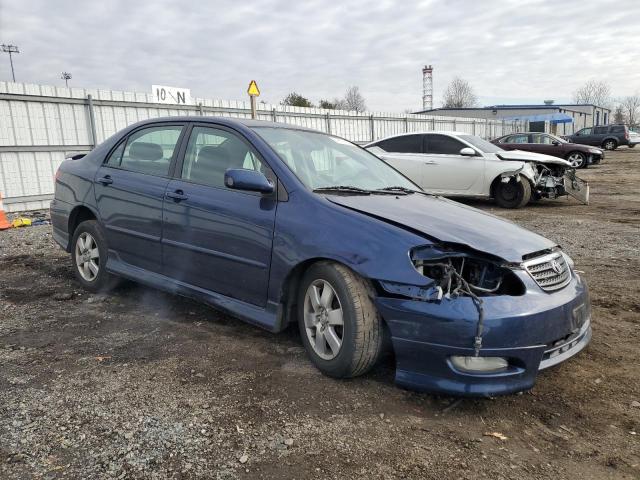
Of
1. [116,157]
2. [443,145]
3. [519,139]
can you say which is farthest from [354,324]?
[519,139]

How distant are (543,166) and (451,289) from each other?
28.2ft

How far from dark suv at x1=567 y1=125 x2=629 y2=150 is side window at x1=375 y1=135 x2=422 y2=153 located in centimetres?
2744

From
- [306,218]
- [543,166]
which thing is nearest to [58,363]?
[306,218]

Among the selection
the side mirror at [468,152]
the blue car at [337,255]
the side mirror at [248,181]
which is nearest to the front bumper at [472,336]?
the blue car at [337,255]

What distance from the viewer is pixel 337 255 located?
2.79 metres

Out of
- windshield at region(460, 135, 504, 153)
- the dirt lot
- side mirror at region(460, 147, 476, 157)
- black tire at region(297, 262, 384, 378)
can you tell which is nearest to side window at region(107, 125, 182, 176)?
the dirt lot

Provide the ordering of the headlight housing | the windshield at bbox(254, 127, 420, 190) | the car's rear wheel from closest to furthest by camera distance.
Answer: the headlight housing < the windshield at bbox(254, 127, 420, 190) < the car's rear wheel

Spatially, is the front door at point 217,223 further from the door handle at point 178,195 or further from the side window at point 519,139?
the side window at point 519,139

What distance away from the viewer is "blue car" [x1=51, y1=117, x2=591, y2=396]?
Answer: 8.32 feet

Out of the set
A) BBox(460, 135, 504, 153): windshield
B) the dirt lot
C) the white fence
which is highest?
the white fence

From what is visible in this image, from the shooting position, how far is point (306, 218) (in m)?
2.99

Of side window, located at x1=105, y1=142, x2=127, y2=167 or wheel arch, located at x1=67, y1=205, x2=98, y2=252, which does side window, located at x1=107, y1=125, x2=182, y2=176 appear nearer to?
side window, located at x1=105, y1=142, x2=127, y2=167

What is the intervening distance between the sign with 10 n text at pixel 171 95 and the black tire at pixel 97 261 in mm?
7699

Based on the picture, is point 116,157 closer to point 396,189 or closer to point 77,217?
point 77,217
